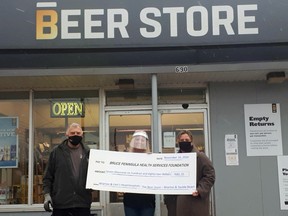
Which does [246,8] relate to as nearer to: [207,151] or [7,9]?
[207,151]

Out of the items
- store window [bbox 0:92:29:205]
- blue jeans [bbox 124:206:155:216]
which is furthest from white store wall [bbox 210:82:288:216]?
store window [bbox 0:92:29:205]

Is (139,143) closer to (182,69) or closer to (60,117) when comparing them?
(182,69)

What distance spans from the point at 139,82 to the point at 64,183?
3086 millimetres

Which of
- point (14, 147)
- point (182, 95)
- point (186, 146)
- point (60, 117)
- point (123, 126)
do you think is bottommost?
point (186, 146)

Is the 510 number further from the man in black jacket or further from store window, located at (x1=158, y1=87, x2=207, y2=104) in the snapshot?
the man in black jacket

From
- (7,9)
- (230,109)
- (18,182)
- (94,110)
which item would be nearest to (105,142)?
(94,110)

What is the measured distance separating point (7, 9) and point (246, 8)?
368 centimetres

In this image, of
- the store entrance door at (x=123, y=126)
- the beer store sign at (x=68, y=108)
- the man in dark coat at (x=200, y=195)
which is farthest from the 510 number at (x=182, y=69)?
the beer store sign at (x=68, y=108)

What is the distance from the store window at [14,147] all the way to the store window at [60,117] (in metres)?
0.21

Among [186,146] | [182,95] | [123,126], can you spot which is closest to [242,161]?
[182,95]

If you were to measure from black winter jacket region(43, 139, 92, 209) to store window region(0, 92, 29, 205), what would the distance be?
110 inches

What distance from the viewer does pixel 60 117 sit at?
7.99 metres

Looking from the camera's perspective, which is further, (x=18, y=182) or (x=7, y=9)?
(x=18, y=182)

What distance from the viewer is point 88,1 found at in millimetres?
7078
